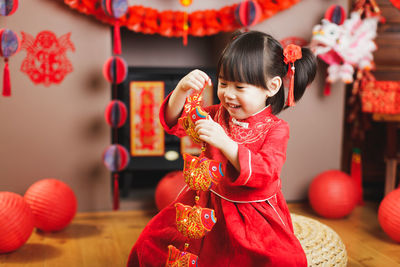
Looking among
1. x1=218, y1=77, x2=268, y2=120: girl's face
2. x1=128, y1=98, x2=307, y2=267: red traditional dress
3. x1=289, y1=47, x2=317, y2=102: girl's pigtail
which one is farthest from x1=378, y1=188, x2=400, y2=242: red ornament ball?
x1=218, y1=77, x2=268, y2=120: girl's face

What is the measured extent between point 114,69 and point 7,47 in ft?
1.63

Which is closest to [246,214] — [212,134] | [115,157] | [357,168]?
[212,134]

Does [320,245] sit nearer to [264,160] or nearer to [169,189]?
[264,160]

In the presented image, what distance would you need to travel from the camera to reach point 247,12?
2.14 meters

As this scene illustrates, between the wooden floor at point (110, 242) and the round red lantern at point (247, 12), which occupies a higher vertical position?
the round red lantern at point (247, 12)

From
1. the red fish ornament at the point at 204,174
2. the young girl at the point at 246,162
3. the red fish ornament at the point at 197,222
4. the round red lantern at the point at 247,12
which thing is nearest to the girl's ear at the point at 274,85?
the young girl at the point at 246,162

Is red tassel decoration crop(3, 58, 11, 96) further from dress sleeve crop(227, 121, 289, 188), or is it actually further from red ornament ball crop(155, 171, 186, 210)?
dress sleeve crop(227, 121, 289, 188)

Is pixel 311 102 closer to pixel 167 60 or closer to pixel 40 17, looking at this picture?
pixel 167 60

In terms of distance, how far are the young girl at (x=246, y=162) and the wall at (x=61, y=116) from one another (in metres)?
0.99

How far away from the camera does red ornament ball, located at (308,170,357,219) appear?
2164 millimetres

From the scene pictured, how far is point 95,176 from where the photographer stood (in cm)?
225

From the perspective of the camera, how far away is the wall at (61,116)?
2.09 meters

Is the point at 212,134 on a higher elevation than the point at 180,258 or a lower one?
higher

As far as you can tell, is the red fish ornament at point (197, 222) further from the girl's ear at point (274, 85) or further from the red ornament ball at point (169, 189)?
the red ornament ball at point (169, 189)
